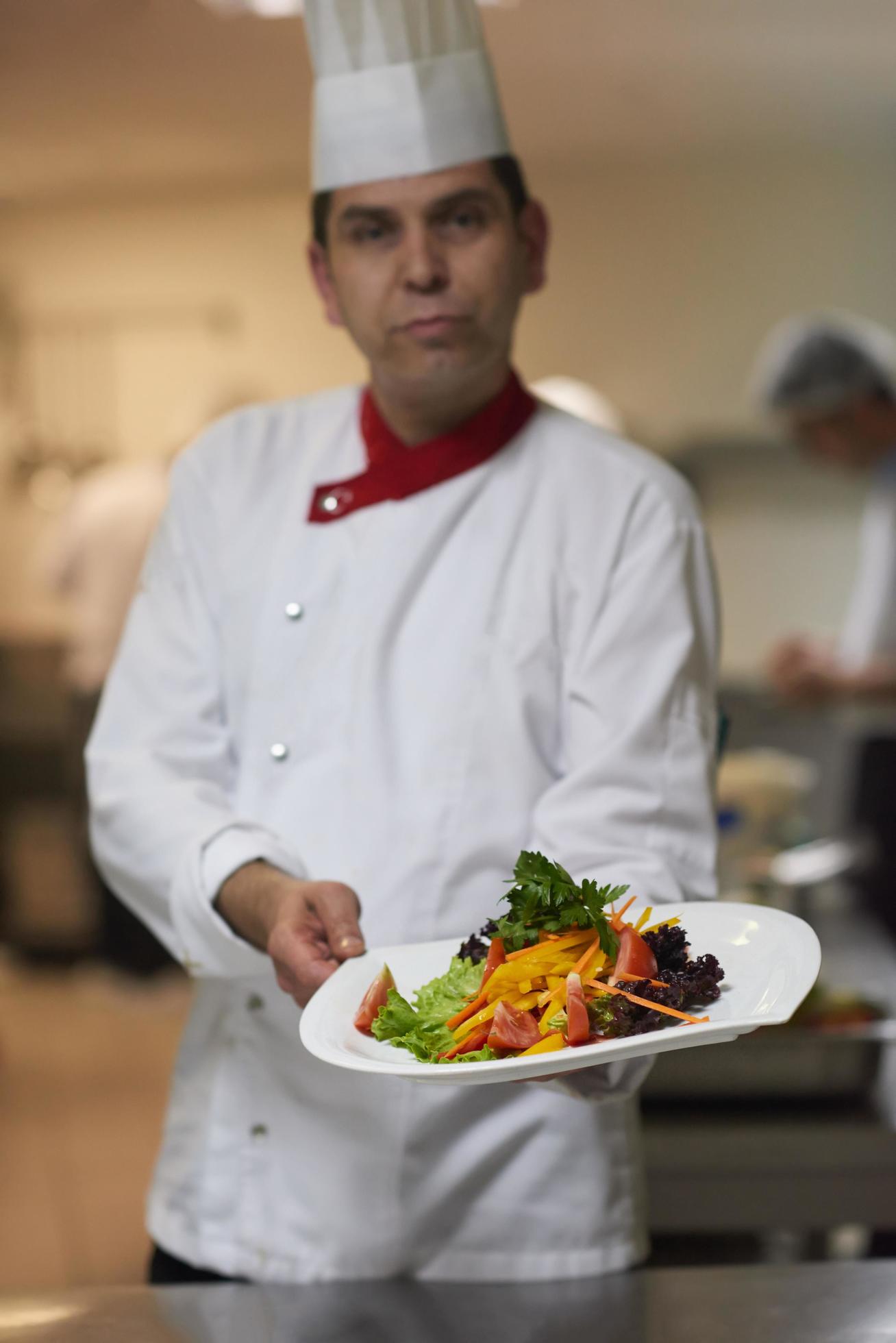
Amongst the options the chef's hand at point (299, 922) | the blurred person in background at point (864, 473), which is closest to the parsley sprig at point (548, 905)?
the chef's hand at point (299, 922)

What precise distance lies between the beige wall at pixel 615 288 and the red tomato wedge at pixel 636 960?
418cm

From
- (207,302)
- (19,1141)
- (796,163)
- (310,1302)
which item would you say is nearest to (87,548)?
(207,302)

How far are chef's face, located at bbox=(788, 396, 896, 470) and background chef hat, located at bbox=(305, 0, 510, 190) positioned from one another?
1.98m

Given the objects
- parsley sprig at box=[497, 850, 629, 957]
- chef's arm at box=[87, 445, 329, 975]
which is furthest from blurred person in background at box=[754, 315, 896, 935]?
parsley sprig at box=[497, 850, 629, 957]

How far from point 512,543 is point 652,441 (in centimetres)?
392

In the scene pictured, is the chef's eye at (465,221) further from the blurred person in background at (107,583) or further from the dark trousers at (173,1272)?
the blurred person in background at (107,583)

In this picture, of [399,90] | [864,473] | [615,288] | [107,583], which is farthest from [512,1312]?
→ [615,288]

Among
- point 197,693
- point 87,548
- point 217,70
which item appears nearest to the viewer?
point 197,693

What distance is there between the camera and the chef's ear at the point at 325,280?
120cm

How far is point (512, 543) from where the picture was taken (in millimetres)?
1184

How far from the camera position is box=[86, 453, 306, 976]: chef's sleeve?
43.4 inches

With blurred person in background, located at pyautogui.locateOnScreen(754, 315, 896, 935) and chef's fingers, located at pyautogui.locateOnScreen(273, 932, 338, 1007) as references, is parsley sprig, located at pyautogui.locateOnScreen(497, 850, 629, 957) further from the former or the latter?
blurred person in background, located at pyautogui.locateOnScreen(754, 315, 896, 935)

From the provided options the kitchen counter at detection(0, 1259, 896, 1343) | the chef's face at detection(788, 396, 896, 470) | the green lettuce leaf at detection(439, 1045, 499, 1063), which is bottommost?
the kitchen counter at detection(0, 1259, 896, 1343)

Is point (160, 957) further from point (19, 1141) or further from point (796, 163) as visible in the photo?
point (796, 163)
